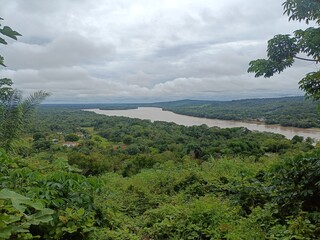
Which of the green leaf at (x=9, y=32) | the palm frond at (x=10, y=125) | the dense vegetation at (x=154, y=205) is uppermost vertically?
the green leaf at (x=9, y=32)

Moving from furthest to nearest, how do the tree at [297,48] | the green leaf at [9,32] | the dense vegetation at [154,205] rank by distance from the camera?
the tree at [297,48]
the dense vegetation at [154,205]
the green leaf at [9,32]

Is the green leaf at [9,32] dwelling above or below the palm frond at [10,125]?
above

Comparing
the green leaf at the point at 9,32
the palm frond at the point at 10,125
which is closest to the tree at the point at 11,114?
the palm frond at the point at 10,125

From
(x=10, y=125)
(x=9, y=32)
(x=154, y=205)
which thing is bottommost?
(x=154, y=205)

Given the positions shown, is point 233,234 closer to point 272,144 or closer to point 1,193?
point 1,193

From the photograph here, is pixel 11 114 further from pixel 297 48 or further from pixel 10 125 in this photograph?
pixel 297 48

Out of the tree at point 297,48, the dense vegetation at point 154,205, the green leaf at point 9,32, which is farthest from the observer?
the tree at point 297,48

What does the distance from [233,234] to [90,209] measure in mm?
1579

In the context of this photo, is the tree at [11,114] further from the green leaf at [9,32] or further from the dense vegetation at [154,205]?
the green leaf at [9,32]

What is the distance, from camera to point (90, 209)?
2.50 metres

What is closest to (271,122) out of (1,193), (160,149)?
(160,149)

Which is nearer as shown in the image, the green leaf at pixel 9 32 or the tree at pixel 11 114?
the green leaf at pixel 9 32

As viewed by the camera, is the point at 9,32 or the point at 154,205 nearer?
the point at 9,32

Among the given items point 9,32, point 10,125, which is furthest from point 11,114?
point 9,32
